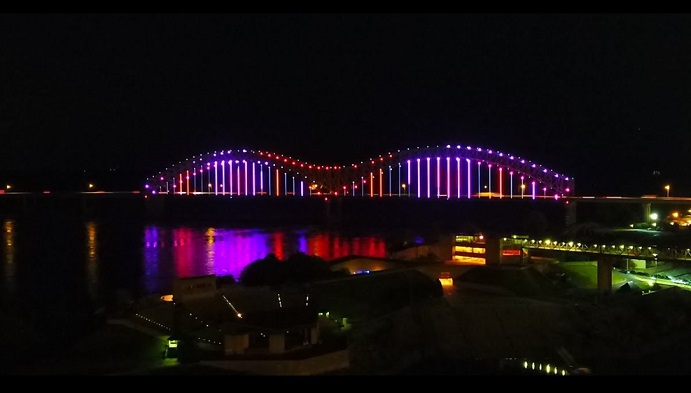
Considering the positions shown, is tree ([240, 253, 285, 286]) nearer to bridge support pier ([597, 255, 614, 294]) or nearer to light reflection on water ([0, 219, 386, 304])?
light reflection on water ([0, 219, 386, 304])

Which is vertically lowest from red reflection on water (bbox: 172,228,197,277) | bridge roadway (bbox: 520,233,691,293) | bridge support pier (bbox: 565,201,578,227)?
red reflection on water (bbox: 172,228,197,277)

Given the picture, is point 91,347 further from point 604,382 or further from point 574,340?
point 604,382

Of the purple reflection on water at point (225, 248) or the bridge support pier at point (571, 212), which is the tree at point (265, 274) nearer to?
the purple reflection on water at point (225, 248)

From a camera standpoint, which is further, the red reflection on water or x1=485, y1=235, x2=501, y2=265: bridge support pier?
the red reflection on water

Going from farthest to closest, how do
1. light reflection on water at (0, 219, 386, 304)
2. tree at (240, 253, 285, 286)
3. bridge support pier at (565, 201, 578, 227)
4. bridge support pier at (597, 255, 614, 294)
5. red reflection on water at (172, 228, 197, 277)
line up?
bridge support pier at (565, 201, 578, 227) < red reflection on water at (172, 228, 197, 277) < light reflection on water at (0, 219, 386, 304) < tree at (240, 253, 285, 286) < bridge support pier at (597, 255, 614, 294)

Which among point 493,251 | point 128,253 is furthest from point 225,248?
point 493,251

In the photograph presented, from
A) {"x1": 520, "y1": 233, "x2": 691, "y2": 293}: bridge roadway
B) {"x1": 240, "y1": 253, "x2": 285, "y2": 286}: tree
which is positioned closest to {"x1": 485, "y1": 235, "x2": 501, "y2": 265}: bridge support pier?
{"x1": 520, "y1": 233, "x2": 691, "y2": 293}: bridge roadway

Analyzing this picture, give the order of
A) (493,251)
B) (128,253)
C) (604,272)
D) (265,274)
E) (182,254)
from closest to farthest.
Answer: (604,272)
(265,274)
(493,251)
(182,254)
(128,253)

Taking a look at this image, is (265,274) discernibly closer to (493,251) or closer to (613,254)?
(493,251)

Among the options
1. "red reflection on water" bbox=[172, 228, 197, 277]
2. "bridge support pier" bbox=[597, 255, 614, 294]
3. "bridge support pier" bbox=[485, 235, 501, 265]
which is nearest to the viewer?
"bridge support pier" bbox=[597, 255, 614, 294]
